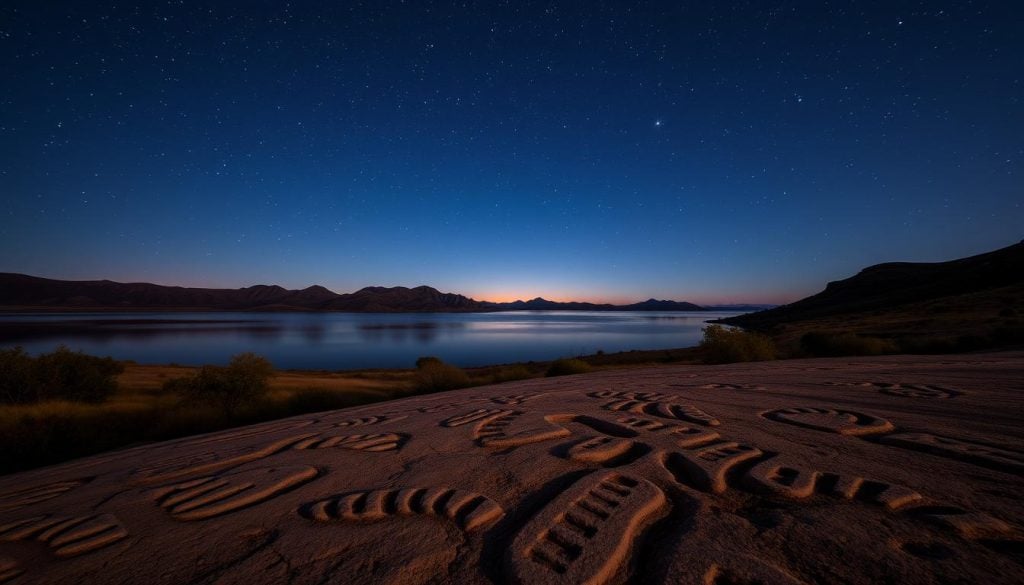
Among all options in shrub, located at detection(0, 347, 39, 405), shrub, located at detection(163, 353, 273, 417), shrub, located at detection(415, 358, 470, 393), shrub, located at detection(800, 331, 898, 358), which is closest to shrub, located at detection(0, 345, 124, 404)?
shrub, located at detection(0, 347, 39, 405)

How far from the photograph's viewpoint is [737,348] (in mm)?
16688

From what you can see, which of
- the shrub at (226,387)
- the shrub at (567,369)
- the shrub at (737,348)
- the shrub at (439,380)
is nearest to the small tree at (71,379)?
the shrub at (226,387)

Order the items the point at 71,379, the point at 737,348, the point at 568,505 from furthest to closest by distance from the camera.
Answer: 1. the point at 737,348
2. the point at 71,379
3. the point at 568,505

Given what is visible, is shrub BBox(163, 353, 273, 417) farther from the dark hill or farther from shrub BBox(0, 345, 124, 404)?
the dark hill

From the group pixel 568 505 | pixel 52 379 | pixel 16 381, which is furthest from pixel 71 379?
pixel 568 505

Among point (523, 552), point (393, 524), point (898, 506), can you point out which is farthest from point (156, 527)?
point (898, 506)

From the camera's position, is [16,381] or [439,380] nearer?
[16,381]

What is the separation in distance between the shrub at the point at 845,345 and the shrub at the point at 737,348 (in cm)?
175

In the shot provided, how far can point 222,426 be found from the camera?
33.2 ft

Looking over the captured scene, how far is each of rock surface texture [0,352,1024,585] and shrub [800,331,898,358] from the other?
1258 cm

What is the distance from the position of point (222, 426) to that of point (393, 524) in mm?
10629

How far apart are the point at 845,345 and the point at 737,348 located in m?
3.84

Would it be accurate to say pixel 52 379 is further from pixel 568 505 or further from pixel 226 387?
pixel 568 505

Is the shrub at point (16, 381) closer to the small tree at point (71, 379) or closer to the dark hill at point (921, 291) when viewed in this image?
the small tree at point (71, 379)
